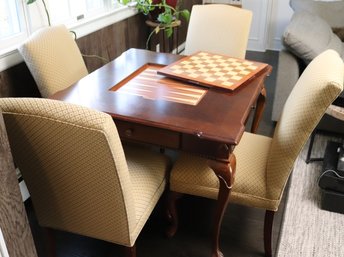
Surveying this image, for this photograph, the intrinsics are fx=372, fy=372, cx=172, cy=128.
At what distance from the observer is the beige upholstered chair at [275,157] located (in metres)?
1.39

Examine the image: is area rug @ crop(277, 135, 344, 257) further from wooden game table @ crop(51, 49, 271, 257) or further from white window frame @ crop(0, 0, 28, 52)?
white window frame @ crop(0, 0, 28, 52)

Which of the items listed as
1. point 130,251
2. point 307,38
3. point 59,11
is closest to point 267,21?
point 307,38

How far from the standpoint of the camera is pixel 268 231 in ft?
5.63

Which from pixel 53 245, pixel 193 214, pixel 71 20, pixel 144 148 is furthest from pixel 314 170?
pixel 71 20

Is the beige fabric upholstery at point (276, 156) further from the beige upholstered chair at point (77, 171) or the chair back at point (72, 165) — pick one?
the chair back at point (72, 165)

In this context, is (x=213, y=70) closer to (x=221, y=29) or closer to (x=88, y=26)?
(x=221, y=29)

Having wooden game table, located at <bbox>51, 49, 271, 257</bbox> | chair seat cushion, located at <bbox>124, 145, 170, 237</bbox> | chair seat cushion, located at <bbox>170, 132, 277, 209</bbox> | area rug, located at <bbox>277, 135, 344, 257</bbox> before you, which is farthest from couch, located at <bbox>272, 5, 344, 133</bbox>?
chair seat cushion, located at <bbox>124, 145, 170, 237</bbox>

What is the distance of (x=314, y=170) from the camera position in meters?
2.44

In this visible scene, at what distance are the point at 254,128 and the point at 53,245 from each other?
126cm

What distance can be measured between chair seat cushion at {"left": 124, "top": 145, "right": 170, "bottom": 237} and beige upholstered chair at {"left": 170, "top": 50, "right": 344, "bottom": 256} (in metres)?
0.07

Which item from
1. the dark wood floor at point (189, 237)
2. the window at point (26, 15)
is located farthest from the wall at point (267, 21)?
the dark wood floor at point (189, 237)

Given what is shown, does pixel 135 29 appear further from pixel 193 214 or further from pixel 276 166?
pixel 276 166

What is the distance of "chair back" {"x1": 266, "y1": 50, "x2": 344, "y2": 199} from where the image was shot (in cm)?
136

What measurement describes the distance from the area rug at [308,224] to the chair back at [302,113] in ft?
1.54
